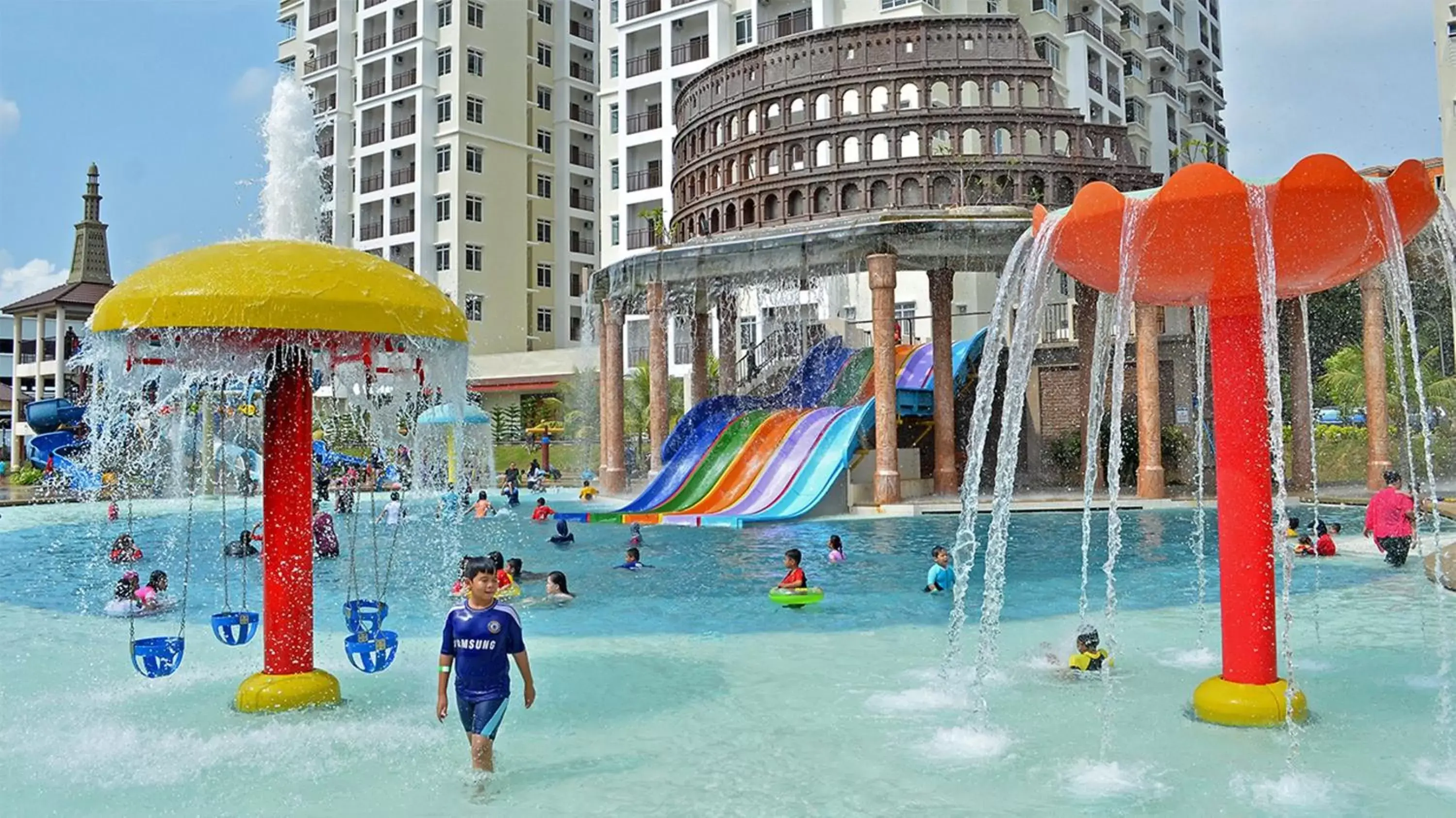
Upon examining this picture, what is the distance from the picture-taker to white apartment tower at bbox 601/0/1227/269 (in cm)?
4912

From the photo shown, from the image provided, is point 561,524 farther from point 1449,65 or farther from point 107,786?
point 1449,65

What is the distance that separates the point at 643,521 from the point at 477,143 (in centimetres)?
A: 3859

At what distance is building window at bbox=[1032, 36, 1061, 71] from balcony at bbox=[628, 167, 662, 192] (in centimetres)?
1784

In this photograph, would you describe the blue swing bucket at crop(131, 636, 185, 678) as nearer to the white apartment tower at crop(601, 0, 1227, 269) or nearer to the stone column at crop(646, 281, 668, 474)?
the stone column at crop(646, 281, 668, 474)

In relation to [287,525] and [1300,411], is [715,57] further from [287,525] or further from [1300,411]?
[287,525]

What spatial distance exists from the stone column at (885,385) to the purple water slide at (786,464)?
1711mm

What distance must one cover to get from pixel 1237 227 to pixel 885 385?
16.9 metres

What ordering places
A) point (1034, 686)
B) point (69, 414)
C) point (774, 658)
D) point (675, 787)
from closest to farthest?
point (675, 787)
point (1034, 686)
point (774, 658)
point (69, 414)

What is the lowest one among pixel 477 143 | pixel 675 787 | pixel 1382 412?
pixel 675 787

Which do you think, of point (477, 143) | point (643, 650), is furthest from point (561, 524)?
point (477, 143)

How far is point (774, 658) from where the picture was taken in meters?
9.59

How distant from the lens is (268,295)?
6711mm

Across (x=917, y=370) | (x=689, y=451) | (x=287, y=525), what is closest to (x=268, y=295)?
(x=287, y=525)

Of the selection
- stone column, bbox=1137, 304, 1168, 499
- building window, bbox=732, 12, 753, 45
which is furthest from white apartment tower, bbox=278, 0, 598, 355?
stone column, bbox=1137, 304, 1168, 499
